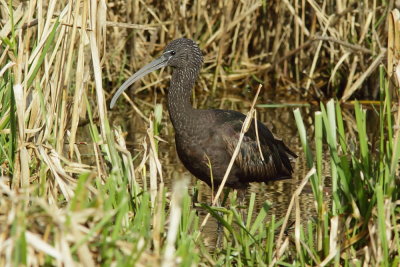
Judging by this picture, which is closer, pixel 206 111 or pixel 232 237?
pixel 232 237

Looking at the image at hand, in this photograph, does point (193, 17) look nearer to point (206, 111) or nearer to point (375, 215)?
point (206, 111)

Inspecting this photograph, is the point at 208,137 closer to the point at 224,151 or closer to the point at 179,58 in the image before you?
the point at 224,151

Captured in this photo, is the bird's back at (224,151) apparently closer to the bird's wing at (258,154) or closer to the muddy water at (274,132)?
the bird's wing at (258,154)

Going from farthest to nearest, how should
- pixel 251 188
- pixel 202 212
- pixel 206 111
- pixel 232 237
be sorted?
pixel 251 188
pixel 202 212
pixel 206 111
pixel 232 237

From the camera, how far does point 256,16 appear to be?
8.95m

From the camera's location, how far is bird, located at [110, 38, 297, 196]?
493 cm

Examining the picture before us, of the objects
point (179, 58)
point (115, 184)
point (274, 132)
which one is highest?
A: point (179, 58)

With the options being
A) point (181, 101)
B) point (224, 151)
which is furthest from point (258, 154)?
point (181, 101)

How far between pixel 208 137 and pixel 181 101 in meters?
0.27

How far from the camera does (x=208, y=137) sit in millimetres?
4949

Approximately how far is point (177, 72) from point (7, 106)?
4.69 feet

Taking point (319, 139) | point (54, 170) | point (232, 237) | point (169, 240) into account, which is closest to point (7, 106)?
point (54, 170)

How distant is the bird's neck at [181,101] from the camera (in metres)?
4.95

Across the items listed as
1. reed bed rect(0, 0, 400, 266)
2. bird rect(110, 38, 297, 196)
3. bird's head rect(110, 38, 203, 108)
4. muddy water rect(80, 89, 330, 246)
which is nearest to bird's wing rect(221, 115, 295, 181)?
bird rect(110, 38, 297, 196)
